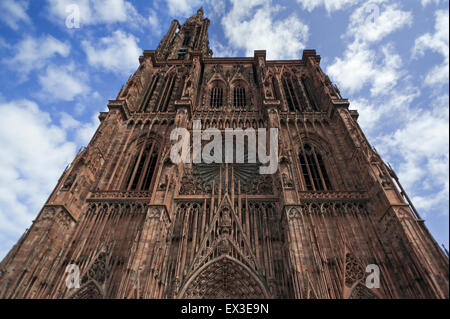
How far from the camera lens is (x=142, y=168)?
17.4 metres

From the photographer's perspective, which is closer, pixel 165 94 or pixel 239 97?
pixel 239 97

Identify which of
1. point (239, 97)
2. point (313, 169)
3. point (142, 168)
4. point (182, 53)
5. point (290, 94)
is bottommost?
point (313, 169)

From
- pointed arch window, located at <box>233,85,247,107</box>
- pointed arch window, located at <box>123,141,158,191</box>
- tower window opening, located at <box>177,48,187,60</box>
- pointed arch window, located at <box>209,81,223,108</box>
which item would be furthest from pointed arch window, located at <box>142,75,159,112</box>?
pointed arch window, located at <box>233,85,247,107</box>

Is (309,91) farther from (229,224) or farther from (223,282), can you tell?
(223,282)

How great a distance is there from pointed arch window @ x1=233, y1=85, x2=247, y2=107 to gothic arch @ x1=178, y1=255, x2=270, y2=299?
14947 millimetres

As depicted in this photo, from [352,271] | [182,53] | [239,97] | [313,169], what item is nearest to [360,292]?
[352,271]

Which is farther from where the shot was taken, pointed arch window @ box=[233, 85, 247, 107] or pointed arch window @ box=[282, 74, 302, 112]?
pointed arch window @ box=[233, 85, 247, 107]

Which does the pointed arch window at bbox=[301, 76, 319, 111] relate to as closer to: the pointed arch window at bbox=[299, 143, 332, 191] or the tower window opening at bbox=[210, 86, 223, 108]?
the pointed arch window at bbox=[299, 143, 332, 191]

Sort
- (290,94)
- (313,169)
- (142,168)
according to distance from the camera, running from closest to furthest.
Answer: (313,169) < (142,168) < (290,94)

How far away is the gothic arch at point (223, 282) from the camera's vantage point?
11.1 m

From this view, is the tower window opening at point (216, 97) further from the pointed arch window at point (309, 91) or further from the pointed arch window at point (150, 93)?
the pointed arch window at point (309, 91)

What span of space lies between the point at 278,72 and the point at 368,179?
52.0ft

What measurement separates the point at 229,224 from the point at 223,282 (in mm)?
2751

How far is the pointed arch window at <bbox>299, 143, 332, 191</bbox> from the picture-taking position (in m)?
15.9
